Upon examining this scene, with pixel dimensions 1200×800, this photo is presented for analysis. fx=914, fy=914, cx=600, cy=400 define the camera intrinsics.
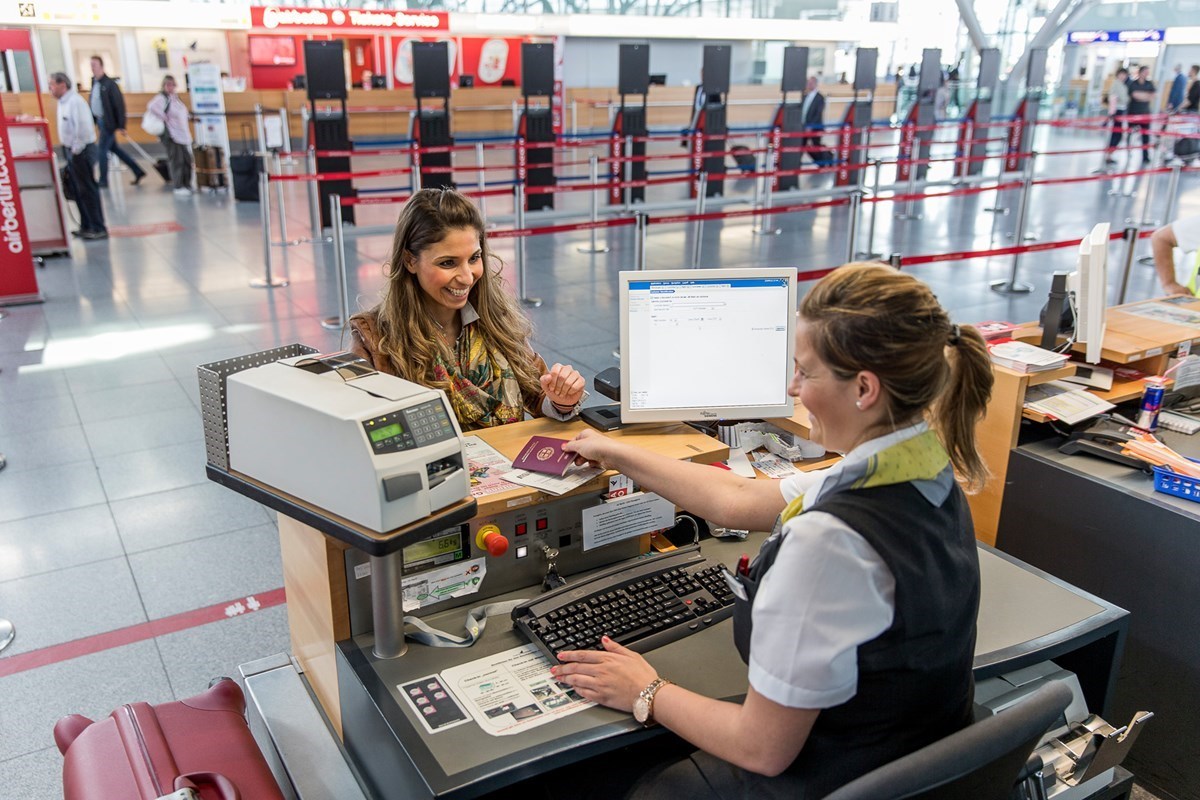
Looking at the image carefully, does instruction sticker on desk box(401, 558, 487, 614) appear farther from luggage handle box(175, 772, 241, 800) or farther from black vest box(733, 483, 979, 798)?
black vest box(733, 483, 979, 798)

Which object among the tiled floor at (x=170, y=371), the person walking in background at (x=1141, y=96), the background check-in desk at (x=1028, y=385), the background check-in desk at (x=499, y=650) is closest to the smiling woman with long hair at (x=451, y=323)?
the background check-in desk at (x=499, y=650)

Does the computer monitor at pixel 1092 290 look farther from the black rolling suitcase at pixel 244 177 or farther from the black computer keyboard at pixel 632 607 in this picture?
the black rolling suitcase at pixel 244 177

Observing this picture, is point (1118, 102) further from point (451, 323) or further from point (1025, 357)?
point (451, 323)

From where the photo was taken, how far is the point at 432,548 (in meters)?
1.67

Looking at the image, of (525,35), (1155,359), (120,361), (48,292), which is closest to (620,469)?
(1155,359)

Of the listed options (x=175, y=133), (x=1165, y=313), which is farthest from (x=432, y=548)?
(x=175, y=133)

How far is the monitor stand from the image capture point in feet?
6.86

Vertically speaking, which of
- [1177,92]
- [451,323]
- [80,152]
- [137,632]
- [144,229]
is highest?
[1177,92]

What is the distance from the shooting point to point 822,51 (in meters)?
19.3

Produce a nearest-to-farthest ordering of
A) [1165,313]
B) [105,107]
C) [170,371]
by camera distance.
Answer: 1. [1165,313]
2. [170,371]
3. [105,107]

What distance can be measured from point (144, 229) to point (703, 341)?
860 centimetres

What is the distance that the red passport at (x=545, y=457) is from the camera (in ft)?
5.84

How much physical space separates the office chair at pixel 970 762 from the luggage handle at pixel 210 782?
1.03m

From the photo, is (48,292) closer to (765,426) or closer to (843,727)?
(765,426)
